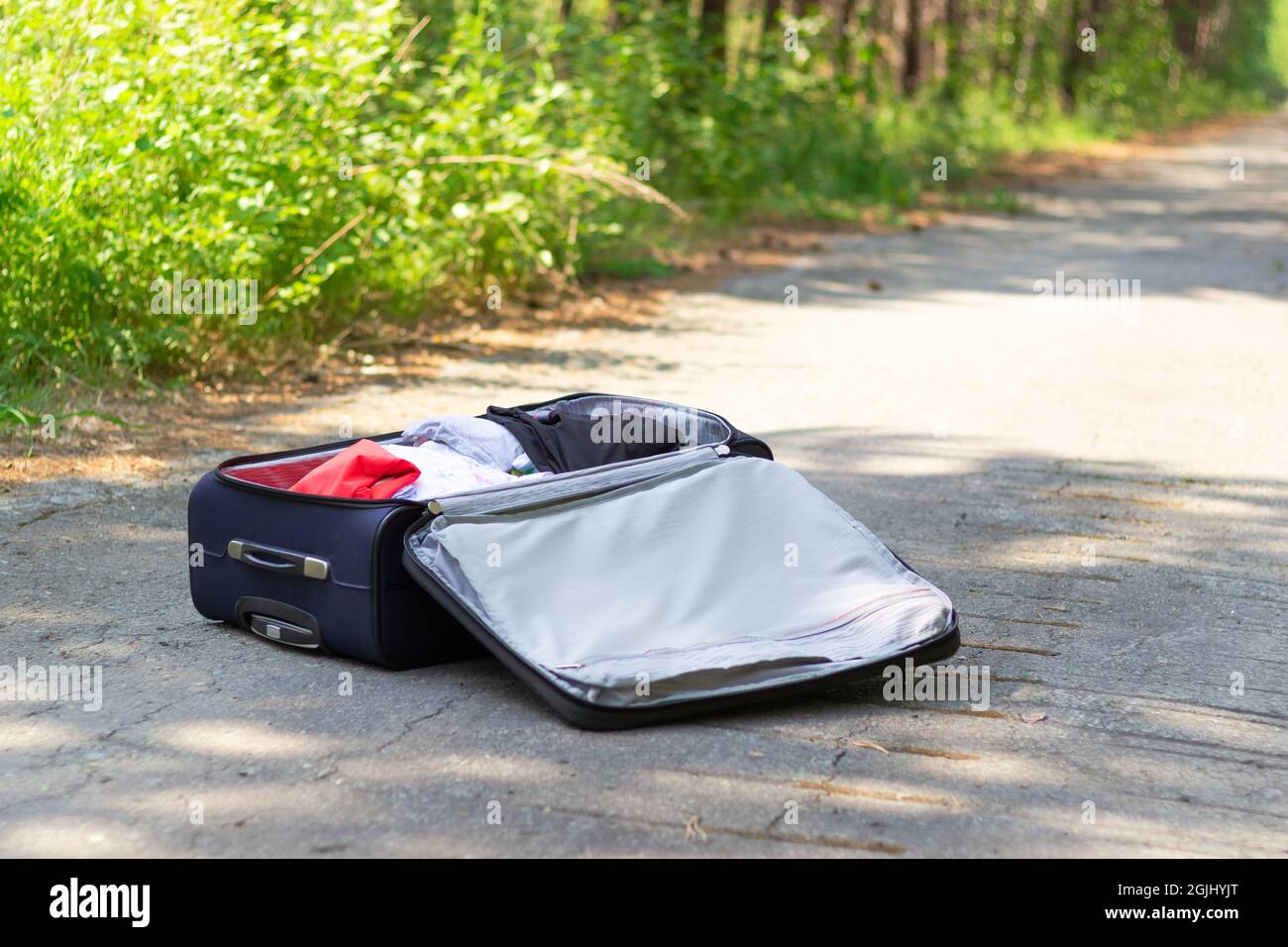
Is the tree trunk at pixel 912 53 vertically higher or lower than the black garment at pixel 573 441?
higher

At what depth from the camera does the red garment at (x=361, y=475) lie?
3.46 metres

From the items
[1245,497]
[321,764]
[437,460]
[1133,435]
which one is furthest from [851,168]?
[321,764]

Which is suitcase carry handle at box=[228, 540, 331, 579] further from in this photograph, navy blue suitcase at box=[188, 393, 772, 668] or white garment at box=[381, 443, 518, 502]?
white garment at box=[381, 443, 518, 502]

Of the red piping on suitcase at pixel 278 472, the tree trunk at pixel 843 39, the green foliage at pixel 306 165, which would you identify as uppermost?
the tree trunk at pixel 843 39

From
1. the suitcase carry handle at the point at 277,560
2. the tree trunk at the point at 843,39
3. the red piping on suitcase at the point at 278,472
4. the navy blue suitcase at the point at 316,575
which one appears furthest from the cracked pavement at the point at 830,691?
the tree trunk at the point at 843,39

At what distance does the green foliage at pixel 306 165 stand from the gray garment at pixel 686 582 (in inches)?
116

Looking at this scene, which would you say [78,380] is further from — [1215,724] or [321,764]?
[1215,724]

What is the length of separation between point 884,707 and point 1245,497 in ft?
7.89

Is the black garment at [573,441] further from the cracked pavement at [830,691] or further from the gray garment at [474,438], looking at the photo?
the cracked pavement at [830,691]

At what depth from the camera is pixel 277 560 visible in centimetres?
330

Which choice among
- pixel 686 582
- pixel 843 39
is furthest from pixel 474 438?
pixel 843 39

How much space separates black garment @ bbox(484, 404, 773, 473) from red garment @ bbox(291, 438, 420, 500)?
1.60 ft

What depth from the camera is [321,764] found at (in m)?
2.76
